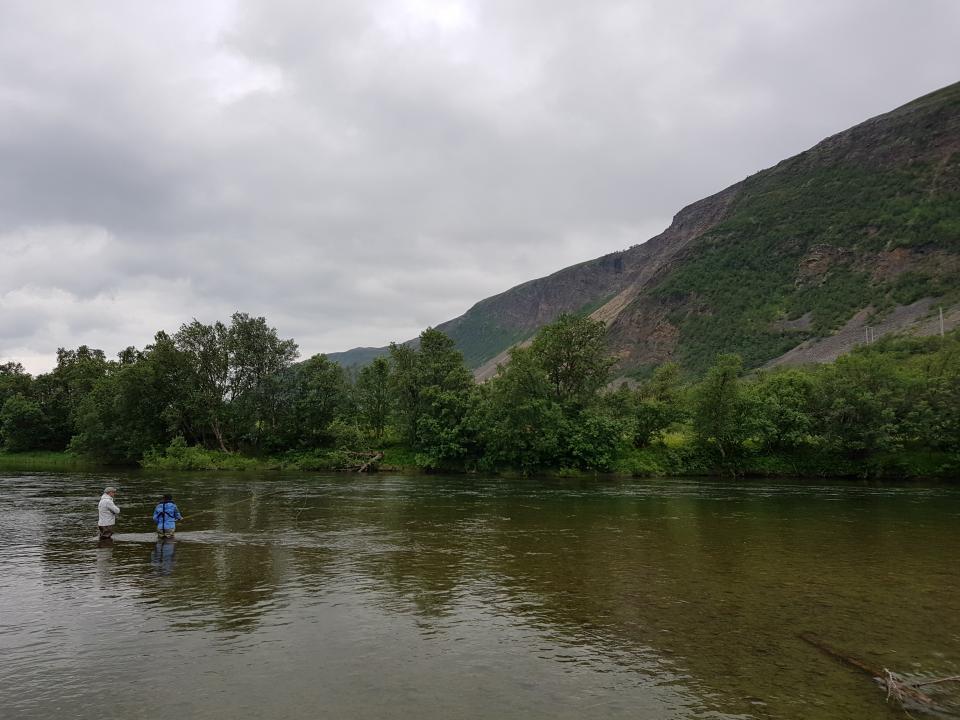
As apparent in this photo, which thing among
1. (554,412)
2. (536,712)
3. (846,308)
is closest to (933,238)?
(846,308)

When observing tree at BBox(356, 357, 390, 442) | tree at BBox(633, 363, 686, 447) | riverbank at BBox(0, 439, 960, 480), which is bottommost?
riverbank at BBox(0, 439, 960, 480)

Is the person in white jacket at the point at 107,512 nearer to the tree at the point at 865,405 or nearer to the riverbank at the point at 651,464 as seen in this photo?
the riverbank at the point at 651,464

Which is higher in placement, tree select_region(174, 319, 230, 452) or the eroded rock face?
the eroded rock face

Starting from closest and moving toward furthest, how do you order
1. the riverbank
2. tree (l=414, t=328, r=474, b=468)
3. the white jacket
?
the white jacket, the riverbank, tree (l=414, t=328, r=474, b=468)

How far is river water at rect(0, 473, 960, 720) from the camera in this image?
954 centimetres

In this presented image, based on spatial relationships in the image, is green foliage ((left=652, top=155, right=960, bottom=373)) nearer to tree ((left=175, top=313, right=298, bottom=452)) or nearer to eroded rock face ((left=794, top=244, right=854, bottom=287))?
eroded rock face ((left=794, top=244, right=854, bottom=287))

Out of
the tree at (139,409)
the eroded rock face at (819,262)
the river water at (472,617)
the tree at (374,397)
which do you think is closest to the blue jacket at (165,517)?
the river water at (472,617)

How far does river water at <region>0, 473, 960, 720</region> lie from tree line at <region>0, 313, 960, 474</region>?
1245 inches

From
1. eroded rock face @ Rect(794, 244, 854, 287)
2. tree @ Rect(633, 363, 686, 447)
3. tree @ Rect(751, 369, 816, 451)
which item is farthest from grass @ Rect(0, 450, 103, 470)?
eroded rock face @ Rect(794, 244, 854, 287)

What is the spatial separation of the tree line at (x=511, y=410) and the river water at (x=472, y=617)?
1245 inches

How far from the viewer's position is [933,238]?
494 ft

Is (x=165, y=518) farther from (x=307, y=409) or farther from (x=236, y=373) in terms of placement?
(x=236, y=373)

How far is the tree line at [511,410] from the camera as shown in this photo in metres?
57.6

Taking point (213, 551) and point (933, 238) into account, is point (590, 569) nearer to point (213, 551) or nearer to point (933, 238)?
point (213, 551)
